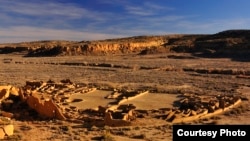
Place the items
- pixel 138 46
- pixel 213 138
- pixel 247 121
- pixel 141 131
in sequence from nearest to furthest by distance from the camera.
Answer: pixel 213 138, pixel 141 131, pixel 247 121, pixel 138 46

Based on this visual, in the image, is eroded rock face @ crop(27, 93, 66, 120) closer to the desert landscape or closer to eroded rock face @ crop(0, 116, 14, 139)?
the desert landscape

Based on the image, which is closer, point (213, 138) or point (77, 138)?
point (213, 138)

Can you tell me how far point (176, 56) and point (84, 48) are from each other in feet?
51.6

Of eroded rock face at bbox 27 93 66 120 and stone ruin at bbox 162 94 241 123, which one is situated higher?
eroded rock face at bbox 27 93 66 120

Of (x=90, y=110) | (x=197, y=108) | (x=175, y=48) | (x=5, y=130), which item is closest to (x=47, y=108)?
(x=90, y=110)

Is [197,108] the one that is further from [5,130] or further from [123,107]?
[5,130]

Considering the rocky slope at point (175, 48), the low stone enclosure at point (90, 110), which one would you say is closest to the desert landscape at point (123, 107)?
the low stone enclosure at point (90, 110)

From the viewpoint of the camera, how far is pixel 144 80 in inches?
1164

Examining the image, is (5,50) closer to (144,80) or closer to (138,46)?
(138,46)

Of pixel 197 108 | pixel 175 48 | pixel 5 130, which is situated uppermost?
pixel 175 48

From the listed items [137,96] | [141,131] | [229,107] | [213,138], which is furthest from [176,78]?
[213,138]

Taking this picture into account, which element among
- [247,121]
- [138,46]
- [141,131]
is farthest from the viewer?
[138,46]

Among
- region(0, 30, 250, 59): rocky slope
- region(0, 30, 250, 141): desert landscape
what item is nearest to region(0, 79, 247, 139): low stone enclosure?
region(0, 30, 250, 141): desert landscape

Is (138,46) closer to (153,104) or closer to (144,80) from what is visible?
(144,80)
